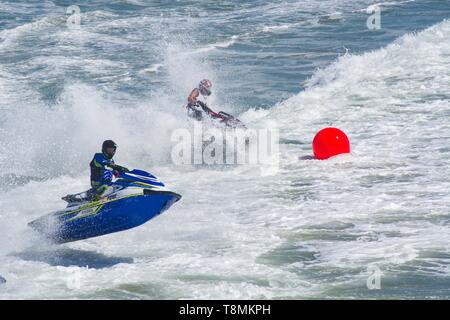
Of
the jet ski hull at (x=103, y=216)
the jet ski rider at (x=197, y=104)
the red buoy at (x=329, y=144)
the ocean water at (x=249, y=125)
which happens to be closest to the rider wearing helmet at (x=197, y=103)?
the jet ski rider at (x=197, y=104)

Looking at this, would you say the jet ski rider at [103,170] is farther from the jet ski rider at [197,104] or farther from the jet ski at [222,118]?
the jet ski rider at [197,104]

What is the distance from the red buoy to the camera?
18.8 metres

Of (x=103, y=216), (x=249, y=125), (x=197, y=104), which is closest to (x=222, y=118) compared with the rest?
(x=197, y=104)

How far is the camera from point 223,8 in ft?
116

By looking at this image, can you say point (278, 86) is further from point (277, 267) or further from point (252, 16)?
point (277, 267)

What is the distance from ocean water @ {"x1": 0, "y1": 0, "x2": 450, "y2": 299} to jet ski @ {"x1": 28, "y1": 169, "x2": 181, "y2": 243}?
344mm

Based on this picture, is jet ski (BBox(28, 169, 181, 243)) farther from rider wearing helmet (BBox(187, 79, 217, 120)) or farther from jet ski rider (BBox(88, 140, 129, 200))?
rider wearing helmet (BBox(187, 79, 217, 120))

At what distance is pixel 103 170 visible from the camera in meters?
13.9

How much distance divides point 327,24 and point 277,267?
66.1 ft

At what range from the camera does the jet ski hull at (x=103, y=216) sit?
13.6 meters

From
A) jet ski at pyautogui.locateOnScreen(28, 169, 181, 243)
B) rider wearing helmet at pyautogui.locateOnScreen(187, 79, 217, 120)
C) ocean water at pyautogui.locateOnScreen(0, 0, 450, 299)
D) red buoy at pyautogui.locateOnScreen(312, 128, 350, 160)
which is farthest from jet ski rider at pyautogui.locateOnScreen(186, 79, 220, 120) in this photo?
jet ski at pyautogui.locateOnScreen(28, 169, 181, 243)

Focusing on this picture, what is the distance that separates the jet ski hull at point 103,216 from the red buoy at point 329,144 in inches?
229

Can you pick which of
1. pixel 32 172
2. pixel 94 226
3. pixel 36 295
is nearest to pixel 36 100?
pixel 32 172

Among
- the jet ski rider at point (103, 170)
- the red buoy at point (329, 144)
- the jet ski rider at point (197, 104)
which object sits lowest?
the jet ski rider at point (103, 170)
